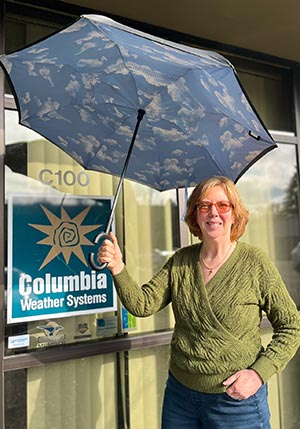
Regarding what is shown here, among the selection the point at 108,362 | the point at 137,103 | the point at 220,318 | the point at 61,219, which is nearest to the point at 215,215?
the point at 220,318

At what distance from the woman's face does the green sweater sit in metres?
0.12

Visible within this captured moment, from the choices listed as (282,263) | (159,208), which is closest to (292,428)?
(282,263)

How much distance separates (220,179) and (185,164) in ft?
1.45

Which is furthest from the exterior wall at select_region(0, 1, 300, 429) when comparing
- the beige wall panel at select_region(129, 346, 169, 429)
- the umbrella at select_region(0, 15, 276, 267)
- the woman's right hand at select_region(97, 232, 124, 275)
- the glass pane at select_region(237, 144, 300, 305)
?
the woman's right hand at select_region(97, 232, 124, 275)

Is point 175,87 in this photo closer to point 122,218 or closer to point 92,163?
point 92,163

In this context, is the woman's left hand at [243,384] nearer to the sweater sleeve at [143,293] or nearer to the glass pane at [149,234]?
the sweater sleeve at [143,293]

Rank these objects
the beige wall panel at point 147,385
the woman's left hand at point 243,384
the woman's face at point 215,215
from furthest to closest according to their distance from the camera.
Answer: the beige wall panel at point 147,385 → the woman's face at point 215,215 → the woman's left hand at point 243,384

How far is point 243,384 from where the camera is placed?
5.42 feet

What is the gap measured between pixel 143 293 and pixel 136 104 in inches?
30.0

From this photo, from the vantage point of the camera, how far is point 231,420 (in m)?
1.68

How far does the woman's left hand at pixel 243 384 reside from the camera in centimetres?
165

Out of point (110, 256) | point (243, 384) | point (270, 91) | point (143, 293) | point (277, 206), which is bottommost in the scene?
point (243, 384)

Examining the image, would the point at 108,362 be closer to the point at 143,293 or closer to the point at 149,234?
the point at 149,234

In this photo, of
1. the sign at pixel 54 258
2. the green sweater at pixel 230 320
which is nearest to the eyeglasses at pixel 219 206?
the green sweater at pixel 230 320
